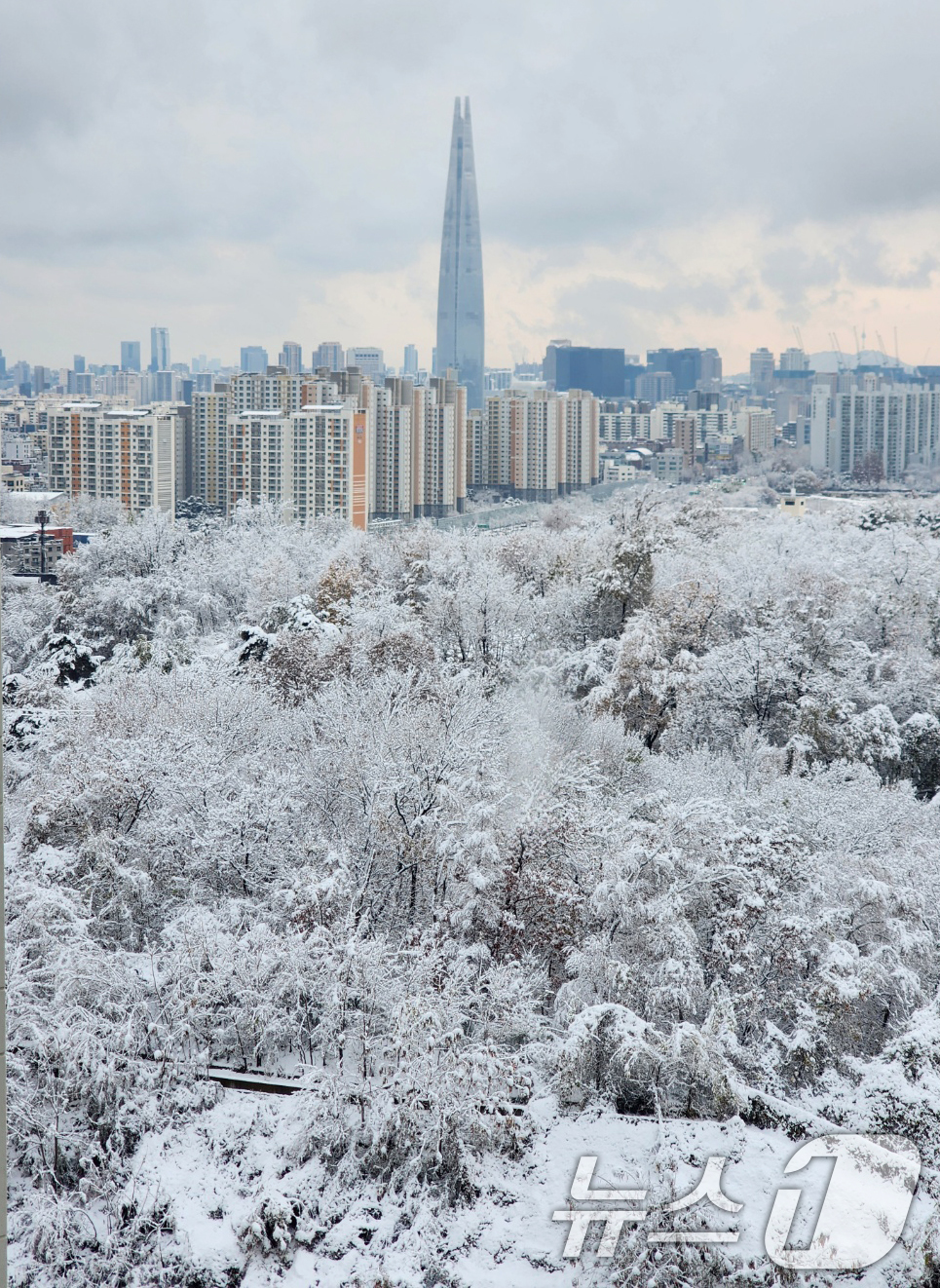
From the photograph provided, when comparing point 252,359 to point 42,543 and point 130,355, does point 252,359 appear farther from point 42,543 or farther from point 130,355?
point 42,543

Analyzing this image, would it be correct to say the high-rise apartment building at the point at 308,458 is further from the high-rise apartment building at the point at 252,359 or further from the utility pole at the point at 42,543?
the high-rise apartment building at the point at 252,359

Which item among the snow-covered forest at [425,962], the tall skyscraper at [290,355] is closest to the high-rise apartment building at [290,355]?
the tall skyscraper at [290,355]

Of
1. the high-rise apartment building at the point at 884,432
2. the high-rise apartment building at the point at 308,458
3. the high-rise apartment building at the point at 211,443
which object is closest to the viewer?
the high-rise apartment building at the point at 308,458

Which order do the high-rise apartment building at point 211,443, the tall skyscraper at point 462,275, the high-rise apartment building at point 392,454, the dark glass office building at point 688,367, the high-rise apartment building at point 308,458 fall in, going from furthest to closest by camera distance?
the dark glass office building at point 688,367 < the tall skyscraper at point 462,275 < the high-rise apartment building at point 392,454 < the high-rise apartment building at point 211,443 < the high-rise apartment building at point 308,458

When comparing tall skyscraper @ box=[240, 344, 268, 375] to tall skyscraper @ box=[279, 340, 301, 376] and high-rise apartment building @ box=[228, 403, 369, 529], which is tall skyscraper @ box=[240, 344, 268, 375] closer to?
tall skyscraper @ box=[279, 340, 301, 376]

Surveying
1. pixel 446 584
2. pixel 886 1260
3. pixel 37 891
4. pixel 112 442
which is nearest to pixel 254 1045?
pixel 37 891

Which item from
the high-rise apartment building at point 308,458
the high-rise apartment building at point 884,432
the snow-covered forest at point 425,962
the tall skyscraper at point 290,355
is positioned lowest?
the snow-covered forest at point 425,962
